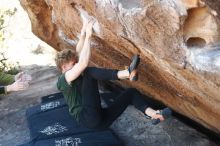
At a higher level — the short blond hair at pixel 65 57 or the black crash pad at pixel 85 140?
the short blond hair at pixel 65 57

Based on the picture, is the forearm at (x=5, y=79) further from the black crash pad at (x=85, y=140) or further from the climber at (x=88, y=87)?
the climber at (x=88, y=87)

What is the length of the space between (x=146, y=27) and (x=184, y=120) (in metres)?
3.93

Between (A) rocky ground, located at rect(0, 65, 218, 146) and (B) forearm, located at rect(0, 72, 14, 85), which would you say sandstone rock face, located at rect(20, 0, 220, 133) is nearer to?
(A) rocky ground, located at rect(0, 65, 218, 146)

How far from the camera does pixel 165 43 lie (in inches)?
211

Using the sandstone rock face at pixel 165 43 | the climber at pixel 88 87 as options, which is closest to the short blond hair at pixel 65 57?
the climber at pixel 88 87

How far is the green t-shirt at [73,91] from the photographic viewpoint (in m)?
6.40

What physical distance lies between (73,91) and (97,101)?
41 centimetres

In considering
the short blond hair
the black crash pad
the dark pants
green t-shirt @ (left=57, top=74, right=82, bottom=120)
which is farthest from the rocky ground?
the short blond hair

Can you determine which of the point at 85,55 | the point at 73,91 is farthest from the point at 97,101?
the point at 85,55

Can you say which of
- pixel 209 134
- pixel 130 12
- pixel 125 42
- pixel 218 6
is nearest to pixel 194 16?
pixel 218 6

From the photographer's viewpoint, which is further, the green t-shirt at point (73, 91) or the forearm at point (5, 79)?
the forearm at point (5, 79)

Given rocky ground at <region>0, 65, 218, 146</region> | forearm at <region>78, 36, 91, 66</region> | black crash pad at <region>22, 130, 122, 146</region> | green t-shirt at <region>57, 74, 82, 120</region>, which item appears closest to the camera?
forearm at <region>78, 36, 91, 66</region>

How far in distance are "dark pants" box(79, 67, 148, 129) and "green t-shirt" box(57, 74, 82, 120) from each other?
14 cm

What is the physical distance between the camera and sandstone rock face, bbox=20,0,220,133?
192 inches
